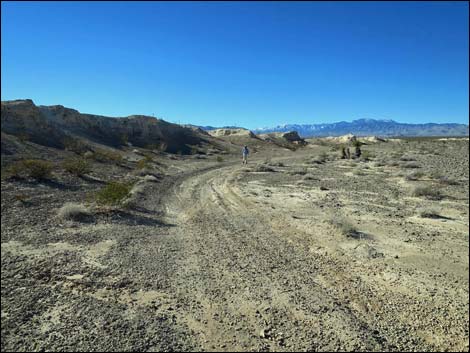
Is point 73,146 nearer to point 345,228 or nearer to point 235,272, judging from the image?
point 345,228

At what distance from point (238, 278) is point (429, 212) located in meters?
7.44

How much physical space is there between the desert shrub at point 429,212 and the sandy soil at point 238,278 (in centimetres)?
23

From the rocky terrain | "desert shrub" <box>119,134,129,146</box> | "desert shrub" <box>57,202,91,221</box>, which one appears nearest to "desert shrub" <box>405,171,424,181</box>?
the rocky terrain

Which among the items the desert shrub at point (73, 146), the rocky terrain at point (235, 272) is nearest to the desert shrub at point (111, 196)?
the rocky terrain at point (235, 272)

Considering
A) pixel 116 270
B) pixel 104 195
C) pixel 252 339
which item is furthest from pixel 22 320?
pixel 104 195

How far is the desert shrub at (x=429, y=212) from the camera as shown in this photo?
12242 mm

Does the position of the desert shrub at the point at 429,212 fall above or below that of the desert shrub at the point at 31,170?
below

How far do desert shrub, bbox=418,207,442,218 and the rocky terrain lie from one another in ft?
0.14

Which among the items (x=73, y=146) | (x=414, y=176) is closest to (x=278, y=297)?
(x=414, y=176)

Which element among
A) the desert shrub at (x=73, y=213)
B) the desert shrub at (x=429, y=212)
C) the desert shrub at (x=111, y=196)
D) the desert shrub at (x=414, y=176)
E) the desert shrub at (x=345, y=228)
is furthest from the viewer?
the desert shrub at (x=414, y=176)

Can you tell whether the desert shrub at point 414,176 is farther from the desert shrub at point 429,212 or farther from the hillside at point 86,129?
the hillside at point 86,129

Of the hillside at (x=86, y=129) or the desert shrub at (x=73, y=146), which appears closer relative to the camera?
the desert shrub at (x=73, y=146)

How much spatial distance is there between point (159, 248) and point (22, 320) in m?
3.85

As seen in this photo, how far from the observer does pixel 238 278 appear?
7594 mm
